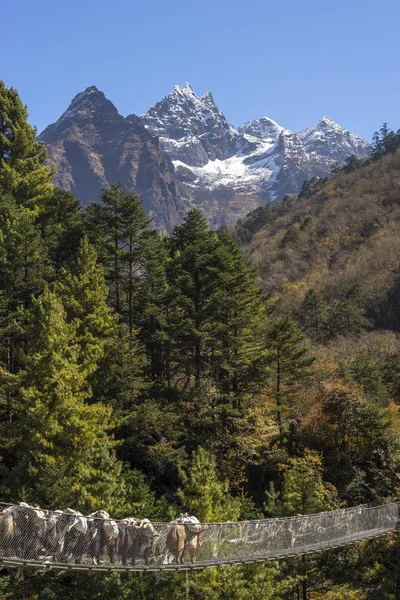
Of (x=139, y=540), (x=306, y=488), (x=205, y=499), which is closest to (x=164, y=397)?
(x=306, y=488)

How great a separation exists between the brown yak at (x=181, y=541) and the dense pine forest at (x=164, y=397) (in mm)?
2526

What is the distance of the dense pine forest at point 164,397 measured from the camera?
18031 millimetres

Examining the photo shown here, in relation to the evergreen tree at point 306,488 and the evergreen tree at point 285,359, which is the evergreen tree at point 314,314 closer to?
the evergreen tree at point 285,359

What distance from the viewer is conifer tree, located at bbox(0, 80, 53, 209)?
95.9 ft

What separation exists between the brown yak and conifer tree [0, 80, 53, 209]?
20628mm

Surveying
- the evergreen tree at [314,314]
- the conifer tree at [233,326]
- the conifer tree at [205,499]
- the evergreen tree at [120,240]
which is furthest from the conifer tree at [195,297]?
the evergreen tree at [314,314]

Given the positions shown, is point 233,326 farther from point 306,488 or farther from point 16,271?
point 16,271

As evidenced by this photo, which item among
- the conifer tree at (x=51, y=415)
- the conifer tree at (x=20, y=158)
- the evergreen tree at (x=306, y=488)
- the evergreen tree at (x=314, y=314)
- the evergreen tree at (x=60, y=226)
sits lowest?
the evergreen tree at (x=306, y=488)

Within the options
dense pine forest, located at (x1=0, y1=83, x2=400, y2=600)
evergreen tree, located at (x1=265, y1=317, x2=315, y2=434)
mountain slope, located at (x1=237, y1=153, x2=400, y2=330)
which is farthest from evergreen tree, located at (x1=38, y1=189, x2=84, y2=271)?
mountain slope, located at (x1=237, y1=153, x2=400, y2=330)

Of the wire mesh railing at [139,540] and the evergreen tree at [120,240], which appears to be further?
the evergreen tree at [120,240]

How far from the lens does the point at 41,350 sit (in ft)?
64.2

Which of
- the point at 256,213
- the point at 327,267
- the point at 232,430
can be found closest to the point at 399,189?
the point at 327,267

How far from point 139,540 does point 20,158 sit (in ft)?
80.5

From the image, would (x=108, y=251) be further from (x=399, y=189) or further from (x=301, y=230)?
(x=399, y=189)
